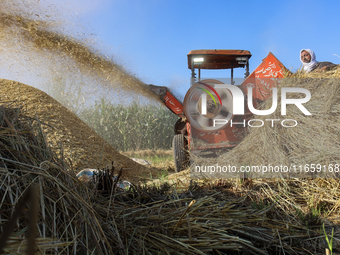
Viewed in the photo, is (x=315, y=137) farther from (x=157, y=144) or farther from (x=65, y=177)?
(x=157, y=144)

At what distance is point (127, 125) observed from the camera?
11.8m

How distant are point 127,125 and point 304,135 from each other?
940 cm

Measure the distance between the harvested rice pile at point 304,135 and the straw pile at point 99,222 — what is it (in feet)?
3.85

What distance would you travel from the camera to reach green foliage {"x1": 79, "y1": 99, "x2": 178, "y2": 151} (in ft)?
38.5

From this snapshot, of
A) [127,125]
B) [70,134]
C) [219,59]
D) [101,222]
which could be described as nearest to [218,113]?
[219,59]

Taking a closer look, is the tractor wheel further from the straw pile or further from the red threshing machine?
the straw pile

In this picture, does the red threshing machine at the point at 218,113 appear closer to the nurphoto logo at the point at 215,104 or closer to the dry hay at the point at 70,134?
the nurphoto logo at the point at 215,104

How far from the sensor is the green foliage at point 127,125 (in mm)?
11750

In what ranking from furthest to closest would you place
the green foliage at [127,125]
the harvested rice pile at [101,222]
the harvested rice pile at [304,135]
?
1. the green foliage at [127,125]
2. the harvested rice pile at [304,135]
3. the harvested rice pile at [101,222]

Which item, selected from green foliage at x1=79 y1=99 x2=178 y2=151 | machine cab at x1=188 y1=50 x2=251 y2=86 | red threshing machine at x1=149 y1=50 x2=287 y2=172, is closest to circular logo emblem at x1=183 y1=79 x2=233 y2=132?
red threshing machine at x1=149 y1=50 x2=287 y2=172

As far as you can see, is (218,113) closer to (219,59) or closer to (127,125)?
(219,59)

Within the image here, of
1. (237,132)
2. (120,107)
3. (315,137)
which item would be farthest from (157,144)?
(315,137)

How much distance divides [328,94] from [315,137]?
1.92ft

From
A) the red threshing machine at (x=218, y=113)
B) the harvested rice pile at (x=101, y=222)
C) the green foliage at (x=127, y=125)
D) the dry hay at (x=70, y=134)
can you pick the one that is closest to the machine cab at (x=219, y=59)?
the red threshing machine at (x=218, y=113)
